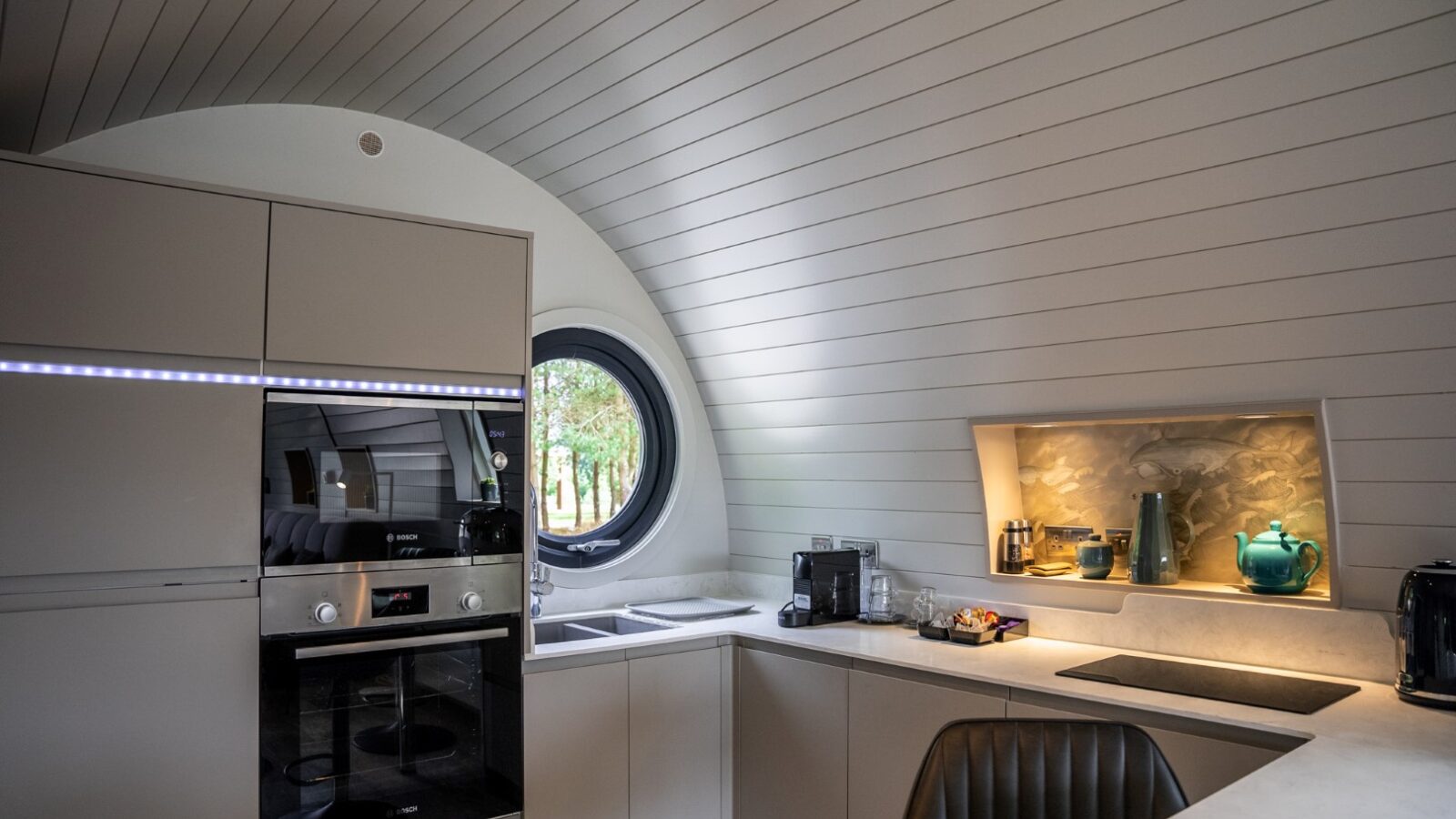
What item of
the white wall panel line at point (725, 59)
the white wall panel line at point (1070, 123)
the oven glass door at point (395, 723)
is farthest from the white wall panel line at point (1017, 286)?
the oven glass door at point (395, 723)

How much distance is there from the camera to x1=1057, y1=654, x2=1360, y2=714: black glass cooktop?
220 centimetres

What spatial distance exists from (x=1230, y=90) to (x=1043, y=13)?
420 mm

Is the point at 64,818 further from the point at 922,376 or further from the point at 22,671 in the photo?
the point at 922,376

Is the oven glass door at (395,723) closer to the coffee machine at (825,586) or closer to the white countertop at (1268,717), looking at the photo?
the white countertop at (1268,717)

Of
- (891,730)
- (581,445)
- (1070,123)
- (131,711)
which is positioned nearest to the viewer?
(131,711)

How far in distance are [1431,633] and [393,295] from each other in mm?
2560

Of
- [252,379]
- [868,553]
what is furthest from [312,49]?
Answer: [868,553]

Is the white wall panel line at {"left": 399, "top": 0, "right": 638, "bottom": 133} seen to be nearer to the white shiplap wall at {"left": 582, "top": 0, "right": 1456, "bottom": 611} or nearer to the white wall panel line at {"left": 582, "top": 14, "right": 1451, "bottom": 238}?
the white shiplap wall at {"left": 582, "top": 0, "right": 1456, "bottom": 611}

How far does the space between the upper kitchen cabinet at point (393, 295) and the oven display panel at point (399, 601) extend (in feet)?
1.90

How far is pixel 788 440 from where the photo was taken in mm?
3729

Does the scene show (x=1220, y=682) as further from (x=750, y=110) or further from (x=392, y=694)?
(x=392, y=694)

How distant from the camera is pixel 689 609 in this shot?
11.7ft

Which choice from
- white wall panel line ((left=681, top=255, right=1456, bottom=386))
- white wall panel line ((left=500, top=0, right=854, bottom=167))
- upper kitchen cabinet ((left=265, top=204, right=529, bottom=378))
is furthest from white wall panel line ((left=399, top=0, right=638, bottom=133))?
white wall panel line ((left=681, top=255, right=1456, bottom=386))

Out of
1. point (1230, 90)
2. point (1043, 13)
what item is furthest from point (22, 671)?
point (1230, 90)
